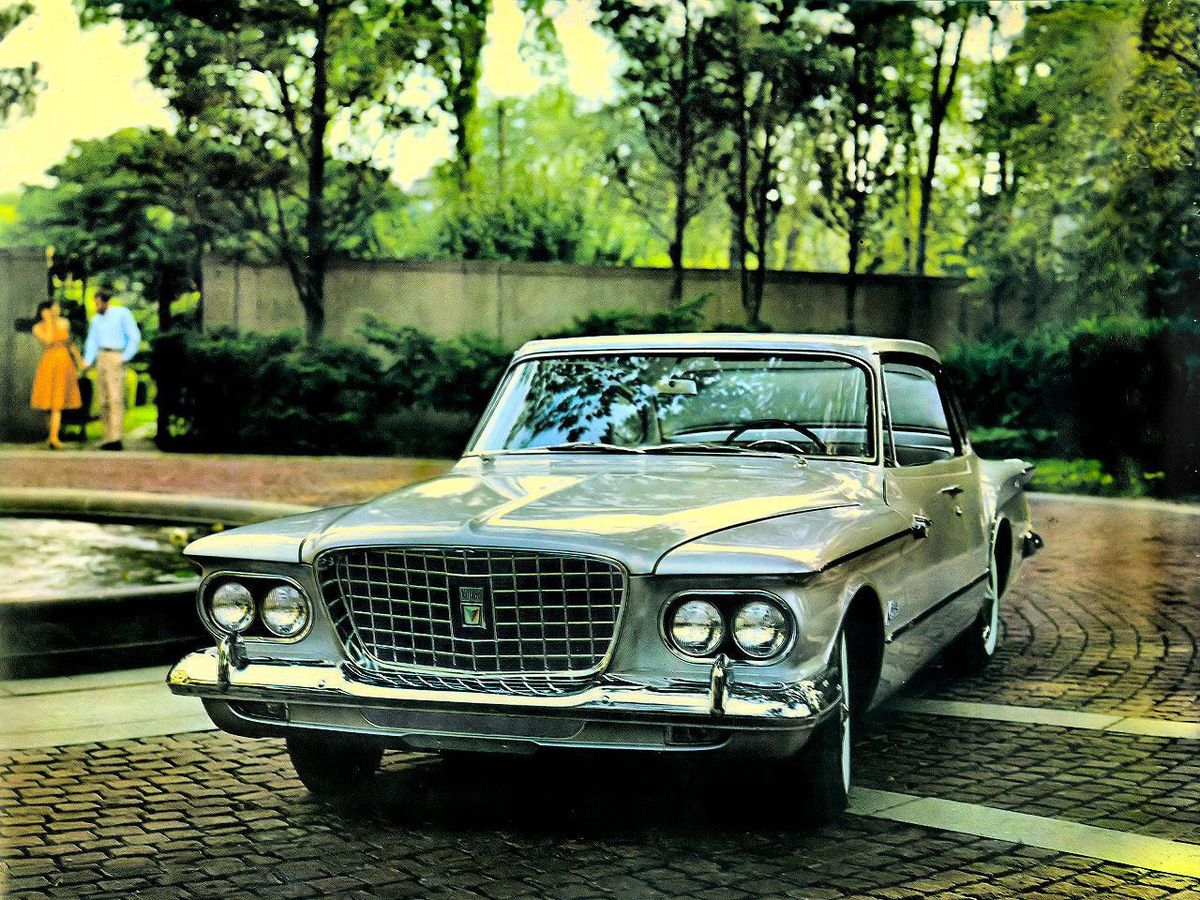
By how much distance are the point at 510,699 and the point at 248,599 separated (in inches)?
38.6

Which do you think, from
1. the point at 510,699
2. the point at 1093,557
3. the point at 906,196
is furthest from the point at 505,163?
the point at 510,699

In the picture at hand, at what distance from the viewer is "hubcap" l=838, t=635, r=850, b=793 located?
4465 mm

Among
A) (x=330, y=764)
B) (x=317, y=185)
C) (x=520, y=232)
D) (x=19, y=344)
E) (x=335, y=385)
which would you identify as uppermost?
(x=317, y=185)

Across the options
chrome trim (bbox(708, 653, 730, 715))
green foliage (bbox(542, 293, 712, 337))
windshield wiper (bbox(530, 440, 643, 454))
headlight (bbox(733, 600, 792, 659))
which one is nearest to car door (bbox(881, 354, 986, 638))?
windshield wiper (bbox(530, 440, 643, 454))

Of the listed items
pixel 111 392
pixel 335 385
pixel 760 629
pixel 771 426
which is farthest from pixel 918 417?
pixel 111 392

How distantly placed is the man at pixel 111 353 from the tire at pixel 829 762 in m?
14.0

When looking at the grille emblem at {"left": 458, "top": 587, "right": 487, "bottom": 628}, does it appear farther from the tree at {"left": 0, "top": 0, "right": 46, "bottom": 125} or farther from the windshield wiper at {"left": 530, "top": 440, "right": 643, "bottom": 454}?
the tree at {"left": 0, "top": 0, "right": 46, "bottom": 125}

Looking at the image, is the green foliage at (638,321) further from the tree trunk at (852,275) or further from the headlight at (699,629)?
the headlight at (699,629)

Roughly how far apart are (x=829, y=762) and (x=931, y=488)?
1694mm

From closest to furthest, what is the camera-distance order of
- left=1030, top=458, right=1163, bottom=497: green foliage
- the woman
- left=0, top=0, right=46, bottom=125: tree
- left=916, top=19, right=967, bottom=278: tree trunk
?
left=0, top=0, right=46, bottom=125: tree, left=1030, top=458, right=1163, bottom=497: green foliage, the woman, left=916, top=19, right=967, bottom=278: tree trunk

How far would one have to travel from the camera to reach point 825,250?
1919 centimetres

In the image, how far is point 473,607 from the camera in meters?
4.33

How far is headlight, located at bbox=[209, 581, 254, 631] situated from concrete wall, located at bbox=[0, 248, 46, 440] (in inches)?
510

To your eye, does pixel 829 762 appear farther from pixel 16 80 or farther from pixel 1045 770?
pixel 16 80
